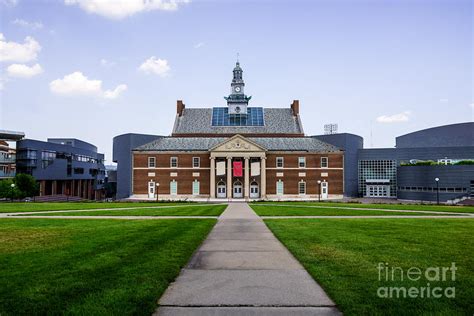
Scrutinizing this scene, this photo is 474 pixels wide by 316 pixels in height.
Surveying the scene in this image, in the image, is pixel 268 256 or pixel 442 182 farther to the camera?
pixel 442 182

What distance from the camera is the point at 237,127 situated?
2913 inches

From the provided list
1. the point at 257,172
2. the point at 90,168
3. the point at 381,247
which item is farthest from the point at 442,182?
the point at 90,168

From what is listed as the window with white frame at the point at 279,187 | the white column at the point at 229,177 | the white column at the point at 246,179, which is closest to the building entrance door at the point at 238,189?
the white column at the point at 246,179

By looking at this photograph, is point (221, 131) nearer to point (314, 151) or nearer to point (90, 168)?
point (314, 151)

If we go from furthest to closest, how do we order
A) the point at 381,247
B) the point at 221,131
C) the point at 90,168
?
the point at 90,168 → the point at 221,131 → the point at 381,247

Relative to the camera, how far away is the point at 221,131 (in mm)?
72750

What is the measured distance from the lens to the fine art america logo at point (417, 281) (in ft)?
25.0

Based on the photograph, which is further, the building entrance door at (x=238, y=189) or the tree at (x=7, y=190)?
the building entrance door at (x=238, y=189)

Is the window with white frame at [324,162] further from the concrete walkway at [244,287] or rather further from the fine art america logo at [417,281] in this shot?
the fine art america logo at [417,281]

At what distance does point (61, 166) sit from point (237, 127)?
41113 millimetres

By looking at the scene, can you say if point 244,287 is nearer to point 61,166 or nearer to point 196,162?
point 196,162

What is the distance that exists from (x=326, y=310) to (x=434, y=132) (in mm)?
96585

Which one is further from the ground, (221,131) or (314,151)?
(221,131)

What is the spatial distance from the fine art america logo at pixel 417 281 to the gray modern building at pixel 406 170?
52.2 meters
